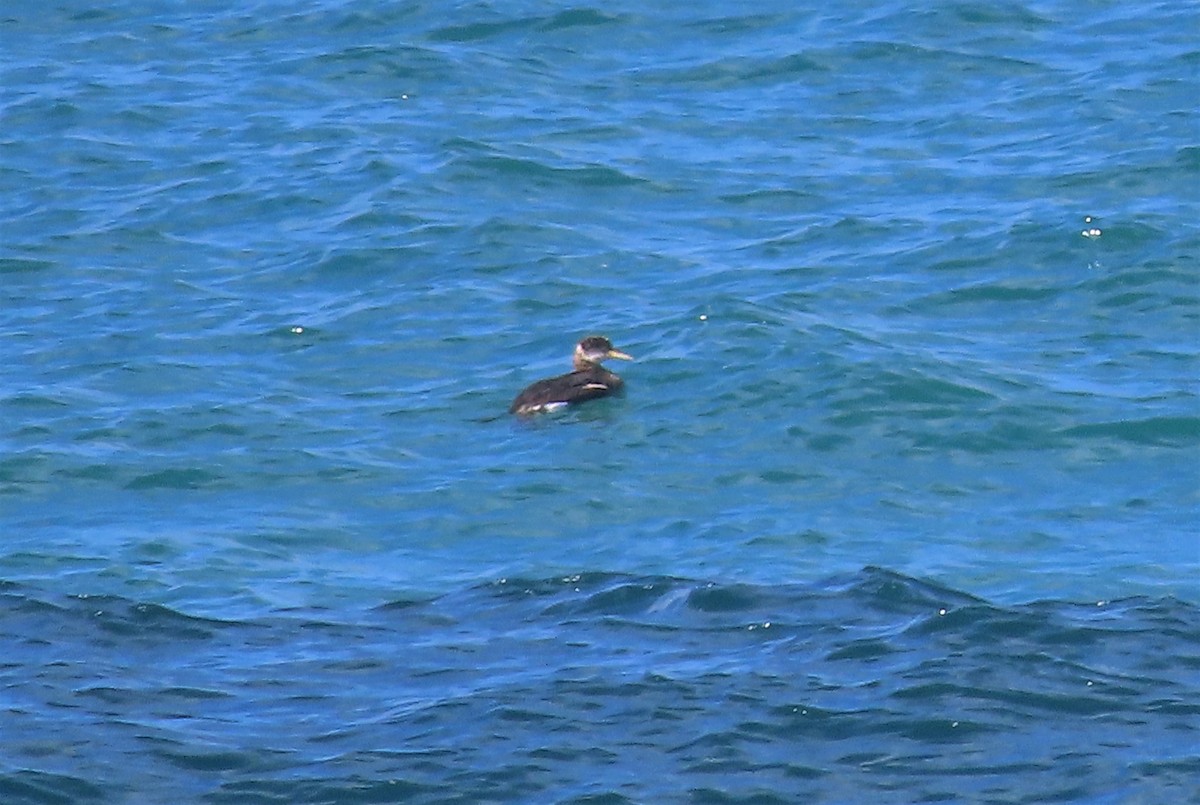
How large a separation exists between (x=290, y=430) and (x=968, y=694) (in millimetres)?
6394

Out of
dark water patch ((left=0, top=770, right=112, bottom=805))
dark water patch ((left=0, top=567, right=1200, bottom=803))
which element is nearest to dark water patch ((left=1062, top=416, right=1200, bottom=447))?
dark water patch ((left=0, top=567, right=1200, bottom=803))

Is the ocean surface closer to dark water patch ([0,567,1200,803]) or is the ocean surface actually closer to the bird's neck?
dark water patch ([0,567,1200,803])

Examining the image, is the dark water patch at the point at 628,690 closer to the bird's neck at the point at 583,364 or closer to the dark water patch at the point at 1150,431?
the dark water patch at the point at 1150,431

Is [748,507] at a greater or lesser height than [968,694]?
lesser

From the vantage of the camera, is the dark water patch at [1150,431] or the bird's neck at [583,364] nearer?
the dark water patch at [1150,431]

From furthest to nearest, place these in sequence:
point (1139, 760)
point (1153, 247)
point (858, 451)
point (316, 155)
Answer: point (316, 155) < point (1153, 247) < point (858, 451) < point (1139, 760)

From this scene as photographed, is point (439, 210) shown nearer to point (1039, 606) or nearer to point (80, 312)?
point (80, 312)

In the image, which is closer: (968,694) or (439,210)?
(968,694)

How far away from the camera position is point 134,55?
22.2m

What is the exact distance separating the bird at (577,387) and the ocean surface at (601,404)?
0.19 m

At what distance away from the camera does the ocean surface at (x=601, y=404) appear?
7824 mm

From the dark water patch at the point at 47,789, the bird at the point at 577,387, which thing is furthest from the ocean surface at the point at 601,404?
the bird at the point at 577,387

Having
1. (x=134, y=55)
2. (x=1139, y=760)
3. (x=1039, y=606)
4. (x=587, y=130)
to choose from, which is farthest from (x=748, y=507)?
(x=134, y=55)

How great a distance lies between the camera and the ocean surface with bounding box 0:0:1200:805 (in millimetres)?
7824
